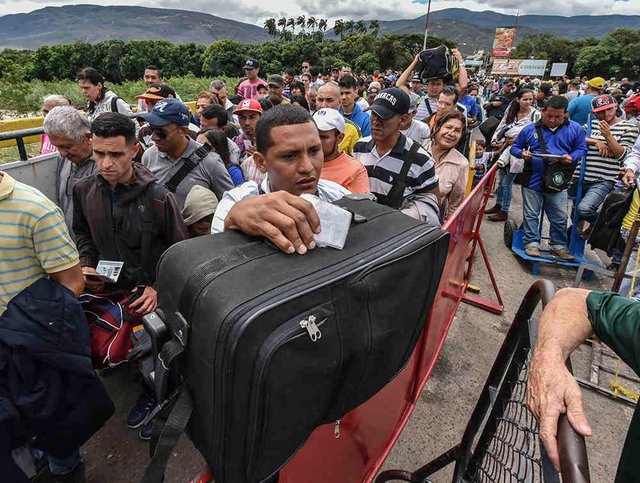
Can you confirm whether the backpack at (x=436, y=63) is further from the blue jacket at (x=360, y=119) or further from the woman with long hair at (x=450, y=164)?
the woman with long hair at (x=450, y=164)

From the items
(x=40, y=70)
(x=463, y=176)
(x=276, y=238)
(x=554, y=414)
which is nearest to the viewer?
(x=554, y=414)

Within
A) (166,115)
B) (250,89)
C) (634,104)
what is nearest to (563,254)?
(634,104)

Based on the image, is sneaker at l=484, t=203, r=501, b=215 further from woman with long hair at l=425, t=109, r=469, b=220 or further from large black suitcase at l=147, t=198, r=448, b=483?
large black suitcase at l=147, t=198, r=448, b=483

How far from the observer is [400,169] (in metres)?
2.87

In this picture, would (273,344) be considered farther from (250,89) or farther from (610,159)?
(250,89)

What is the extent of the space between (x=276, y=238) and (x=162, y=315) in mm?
410

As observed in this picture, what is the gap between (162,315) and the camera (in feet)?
3.49

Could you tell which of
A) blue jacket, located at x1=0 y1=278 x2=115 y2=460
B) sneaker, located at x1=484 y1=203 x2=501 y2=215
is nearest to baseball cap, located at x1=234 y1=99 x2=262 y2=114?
blue jacket, located at x1=0 y1=278 x2=115 y2=460

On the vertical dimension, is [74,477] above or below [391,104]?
below

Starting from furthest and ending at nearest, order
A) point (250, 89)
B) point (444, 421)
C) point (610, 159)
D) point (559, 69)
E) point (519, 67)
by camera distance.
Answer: point (519, 67), point (559, 69), point (250, 89), point (610, 159), point (444, 421)

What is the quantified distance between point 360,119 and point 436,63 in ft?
4.26

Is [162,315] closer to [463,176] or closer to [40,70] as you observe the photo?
[463,176]

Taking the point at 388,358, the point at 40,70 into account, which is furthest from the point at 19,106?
the point at 40,70

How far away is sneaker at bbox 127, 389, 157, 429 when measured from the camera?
262cm
